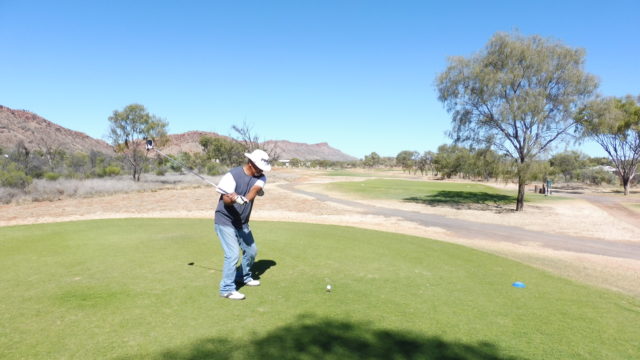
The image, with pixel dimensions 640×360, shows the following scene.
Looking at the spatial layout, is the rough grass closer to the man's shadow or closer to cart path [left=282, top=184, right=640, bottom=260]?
cart path [left=282, top=184, right=640, bottom=260]

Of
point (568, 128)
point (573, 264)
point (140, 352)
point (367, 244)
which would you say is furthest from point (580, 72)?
point (140, 352)

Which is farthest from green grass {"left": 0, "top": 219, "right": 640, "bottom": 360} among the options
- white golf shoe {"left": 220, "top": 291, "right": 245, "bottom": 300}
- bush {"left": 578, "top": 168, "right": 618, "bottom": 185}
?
bush {"left": 578, "top": 168, "right": 618, "bottom": 185}

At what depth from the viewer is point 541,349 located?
434cm

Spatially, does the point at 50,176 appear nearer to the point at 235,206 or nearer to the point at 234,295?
the point at 235,206

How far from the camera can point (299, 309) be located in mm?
5250

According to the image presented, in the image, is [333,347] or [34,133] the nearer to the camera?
[333,347]

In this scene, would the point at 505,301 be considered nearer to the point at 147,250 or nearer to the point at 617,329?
the point at 617,329

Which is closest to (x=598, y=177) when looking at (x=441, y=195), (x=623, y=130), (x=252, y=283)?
(x=623, y=130)

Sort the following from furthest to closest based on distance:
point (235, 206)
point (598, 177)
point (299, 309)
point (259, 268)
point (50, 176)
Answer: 1. point (598, 177)
2. point (50, 176)
3. point (259, 268)
4. point (235, 206)
5. point (299, 309)

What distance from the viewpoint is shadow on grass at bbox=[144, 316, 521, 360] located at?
A: 3914 mm

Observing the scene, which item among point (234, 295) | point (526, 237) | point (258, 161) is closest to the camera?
point (234, 295)

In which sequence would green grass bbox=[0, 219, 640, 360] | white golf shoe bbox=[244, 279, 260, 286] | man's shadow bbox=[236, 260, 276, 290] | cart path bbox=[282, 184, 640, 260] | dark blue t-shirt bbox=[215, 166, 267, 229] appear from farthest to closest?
cart path bbox=[282, 184, 640, 260] → man's shadow bbox=[236, 260, 276, 290] → white golf shoe bbox=[244, 279, 260, 286] → dark blue t-shirt bbox=[215, 166, 267, 229] → green grass bbox=[0, 219, 640, 360]

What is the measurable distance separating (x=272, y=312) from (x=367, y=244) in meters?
5.95

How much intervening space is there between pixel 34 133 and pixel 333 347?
314ft
